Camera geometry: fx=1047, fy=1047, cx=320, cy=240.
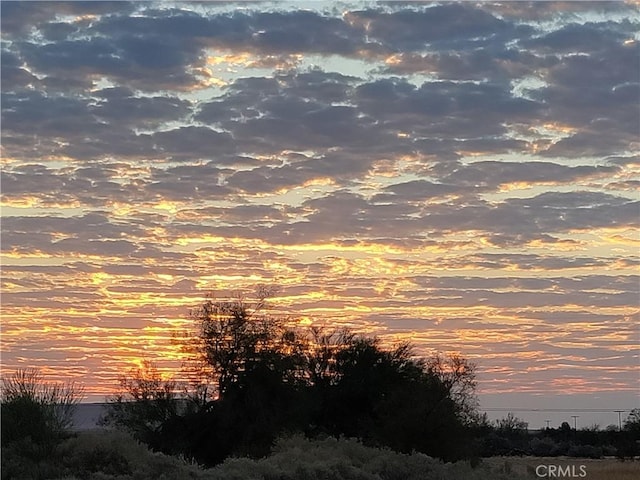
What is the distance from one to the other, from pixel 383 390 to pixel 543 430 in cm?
6549

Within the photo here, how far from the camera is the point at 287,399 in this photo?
45156mm

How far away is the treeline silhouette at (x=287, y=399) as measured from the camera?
4350 cm

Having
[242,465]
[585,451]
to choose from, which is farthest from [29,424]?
[585,451]

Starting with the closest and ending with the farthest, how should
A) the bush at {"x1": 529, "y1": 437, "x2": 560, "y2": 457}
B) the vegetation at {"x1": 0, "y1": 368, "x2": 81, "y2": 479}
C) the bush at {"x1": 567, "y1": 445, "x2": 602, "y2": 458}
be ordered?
the vegetation at {"x1": 0, "y1": 368, "x2": 81, "y2": 479} < the bush at {"x1": 567, "y1": 445, "x2": 602, "y2": 458} < the bush at {"x1": 529, "y1": 437, "x2": 560, "y2": 457}

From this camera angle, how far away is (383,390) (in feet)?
157

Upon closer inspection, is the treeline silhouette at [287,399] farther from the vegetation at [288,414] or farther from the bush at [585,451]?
the bush at [585,451]

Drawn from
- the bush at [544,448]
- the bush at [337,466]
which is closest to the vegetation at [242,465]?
the bush at [337,466]

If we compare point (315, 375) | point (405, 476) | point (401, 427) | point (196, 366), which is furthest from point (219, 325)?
point (405, 476)

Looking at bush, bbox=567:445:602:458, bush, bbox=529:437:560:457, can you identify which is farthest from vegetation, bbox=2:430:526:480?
bush, bbox=529:437:560:457

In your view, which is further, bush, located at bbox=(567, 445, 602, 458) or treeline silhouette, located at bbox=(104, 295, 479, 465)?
bush, located at bbox=(567, 445, 602, 458)

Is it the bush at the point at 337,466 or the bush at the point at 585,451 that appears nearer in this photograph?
the bush at the point at 337,466

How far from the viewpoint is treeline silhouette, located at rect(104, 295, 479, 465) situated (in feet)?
143

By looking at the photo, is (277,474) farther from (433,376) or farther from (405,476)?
(433,376)

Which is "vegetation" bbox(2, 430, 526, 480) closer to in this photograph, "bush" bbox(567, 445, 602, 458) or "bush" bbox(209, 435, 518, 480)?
"bush" bbox(209, 435, 518, 480)
